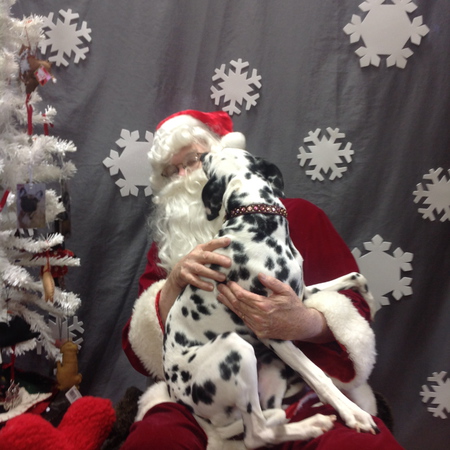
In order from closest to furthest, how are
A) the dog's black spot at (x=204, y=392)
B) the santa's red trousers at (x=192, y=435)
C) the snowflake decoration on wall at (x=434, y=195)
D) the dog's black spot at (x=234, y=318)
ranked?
the santa's red trousers at (x=192, y=435)
the dog's black spot at (x=204, y=392)
the dog's black spot at (x=234, y=318)
the snowflake decoration on wall at (x=434, y=195)

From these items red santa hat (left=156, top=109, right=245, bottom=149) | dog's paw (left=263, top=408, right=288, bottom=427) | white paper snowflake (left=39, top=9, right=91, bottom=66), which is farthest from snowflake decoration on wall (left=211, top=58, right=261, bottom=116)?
dog's paw (left=263, top=408, right=288, bottom=427)

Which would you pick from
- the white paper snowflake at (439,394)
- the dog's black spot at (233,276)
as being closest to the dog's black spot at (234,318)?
the dog's black spot at (233,276)

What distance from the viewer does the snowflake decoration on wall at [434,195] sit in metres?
2.17

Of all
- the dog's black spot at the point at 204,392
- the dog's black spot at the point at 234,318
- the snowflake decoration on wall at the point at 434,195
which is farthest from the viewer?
the snowflake decoration on wall at the point at 434,195

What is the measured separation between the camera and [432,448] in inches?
88.2

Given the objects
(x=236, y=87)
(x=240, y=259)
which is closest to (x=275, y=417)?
(x=240, y=259)

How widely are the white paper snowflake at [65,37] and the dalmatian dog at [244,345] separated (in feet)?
4.26

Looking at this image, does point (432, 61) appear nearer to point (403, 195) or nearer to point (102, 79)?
point (403, 195)

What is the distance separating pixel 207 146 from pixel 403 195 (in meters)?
1.01

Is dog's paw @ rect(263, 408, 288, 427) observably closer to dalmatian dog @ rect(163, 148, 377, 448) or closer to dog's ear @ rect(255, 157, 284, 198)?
dalmatian dog @ rect(163, 148, 377, 448)

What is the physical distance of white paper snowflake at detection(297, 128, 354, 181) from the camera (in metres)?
2.22

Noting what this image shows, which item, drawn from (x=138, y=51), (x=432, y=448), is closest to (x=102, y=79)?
(x=138, y=51)

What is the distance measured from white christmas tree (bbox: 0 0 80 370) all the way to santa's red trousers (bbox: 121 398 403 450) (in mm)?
748

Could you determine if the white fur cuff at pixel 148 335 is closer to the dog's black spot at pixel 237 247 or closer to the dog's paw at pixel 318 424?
the dog's black spot at pixel 237 247
